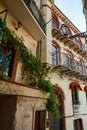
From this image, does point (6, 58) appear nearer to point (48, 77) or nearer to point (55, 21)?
point (48, 77)

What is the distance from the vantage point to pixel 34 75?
6902 millimetres

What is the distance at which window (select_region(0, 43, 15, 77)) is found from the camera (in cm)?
509

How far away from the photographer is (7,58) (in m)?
5.50

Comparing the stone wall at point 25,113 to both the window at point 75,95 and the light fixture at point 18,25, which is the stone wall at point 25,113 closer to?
the light fixture at point 18,25

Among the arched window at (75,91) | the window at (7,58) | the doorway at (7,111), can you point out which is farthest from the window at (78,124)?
the window at (7,58)

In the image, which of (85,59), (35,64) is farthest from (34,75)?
(85,59)

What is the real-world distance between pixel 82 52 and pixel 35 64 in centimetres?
1096

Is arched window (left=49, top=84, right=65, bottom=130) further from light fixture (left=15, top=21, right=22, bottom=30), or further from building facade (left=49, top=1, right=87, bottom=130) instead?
light fixture (left=15, top=21, right=22, bottom=30)

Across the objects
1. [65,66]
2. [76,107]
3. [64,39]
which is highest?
[64,39]

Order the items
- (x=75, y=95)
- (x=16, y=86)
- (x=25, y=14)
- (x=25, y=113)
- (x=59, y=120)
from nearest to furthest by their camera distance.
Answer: (x=16, y=86) → (x=25, y=113) → (x=25, y=14) → (x=59, y=120) → (x=75, y=95)

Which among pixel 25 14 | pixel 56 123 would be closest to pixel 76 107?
pixel 56 123

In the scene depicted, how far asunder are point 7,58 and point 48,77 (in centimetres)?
446

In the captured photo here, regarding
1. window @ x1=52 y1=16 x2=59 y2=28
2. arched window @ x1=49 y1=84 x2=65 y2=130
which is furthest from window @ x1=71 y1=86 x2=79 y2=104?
window @ x1=52 y1=16 x2=59 y2=28

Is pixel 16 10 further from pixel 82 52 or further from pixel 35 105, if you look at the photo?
pixel 82 52
